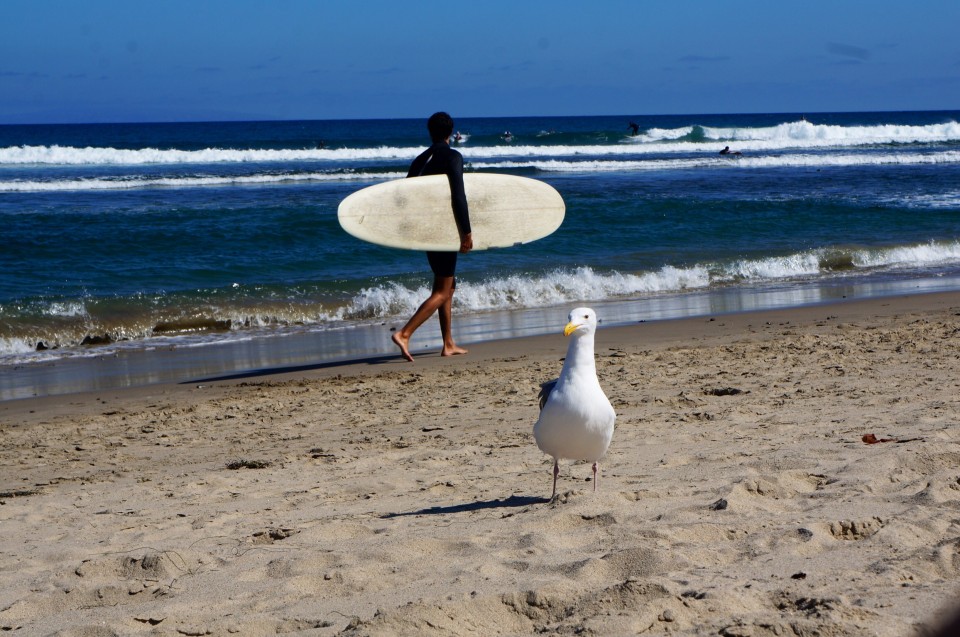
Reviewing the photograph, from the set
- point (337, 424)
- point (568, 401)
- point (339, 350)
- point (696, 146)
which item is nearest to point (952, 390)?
point (568, 401)

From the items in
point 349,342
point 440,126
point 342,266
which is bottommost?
point 349,342

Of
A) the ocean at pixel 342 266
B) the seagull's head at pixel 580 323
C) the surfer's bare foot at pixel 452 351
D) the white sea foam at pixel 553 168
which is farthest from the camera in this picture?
the white sea foam at pixel 553 168

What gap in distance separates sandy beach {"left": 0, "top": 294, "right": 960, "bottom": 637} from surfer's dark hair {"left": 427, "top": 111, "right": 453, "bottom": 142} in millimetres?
1838

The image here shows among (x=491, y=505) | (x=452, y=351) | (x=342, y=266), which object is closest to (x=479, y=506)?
(x=491, y=505)

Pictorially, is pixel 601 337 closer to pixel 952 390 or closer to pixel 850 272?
pixel 952 390

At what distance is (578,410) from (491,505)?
0.62 meters

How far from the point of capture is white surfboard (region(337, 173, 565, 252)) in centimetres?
795

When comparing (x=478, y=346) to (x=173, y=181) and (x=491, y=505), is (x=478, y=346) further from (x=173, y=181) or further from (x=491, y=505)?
(x=173, y=181)

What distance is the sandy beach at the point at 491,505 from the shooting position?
2822 millimetres

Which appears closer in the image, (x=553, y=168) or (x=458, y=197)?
(x=458, y=197)

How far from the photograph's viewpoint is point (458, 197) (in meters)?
7.82

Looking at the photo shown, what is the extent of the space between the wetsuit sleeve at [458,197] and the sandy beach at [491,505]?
1.22m

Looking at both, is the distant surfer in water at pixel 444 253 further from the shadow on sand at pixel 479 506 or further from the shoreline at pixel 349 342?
the shadow on sand at pixel 479 506

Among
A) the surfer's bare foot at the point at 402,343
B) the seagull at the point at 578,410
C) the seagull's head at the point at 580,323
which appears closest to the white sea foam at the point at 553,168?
the surfer's bare foot at the point at 402,343
